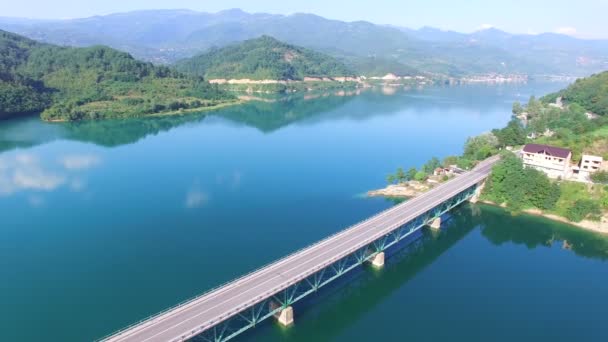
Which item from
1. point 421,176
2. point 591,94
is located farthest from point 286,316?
point 591,94

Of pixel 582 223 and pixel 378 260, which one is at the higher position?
pixel 582 223

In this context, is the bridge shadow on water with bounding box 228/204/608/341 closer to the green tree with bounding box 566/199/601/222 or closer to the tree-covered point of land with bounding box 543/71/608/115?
the green tree with bounding box 566/199/601/222

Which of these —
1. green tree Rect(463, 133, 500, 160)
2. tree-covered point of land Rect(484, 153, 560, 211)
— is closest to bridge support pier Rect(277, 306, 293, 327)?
tree-covered point of land Rect(484, 153, 560, 211)

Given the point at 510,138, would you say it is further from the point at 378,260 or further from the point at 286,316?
the point at 286,316

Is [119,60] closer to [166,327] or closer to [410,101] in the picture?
[410,101]

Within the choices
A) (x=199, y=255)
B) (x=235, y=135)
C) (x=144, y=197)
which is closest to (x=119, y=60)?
(x=235, y=135)

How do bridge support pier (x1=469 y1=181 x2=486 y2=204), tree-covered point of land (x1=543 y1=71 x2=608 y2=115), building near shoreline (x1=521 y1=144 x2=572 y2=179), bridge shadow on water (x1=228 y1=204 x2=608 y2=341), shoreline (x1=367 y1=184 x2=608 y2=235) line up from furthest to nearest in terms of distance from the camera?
tree-covered point of land (x1=543 y1=71 x2=608 y2=115) → bridge support pier (x1=469 y1=181 x2=486 y2=204) → building near shoreline (x1=521 y1=144 x2=572 y2=179) → shoreline (x1=367 y1=184 x2=608 y2=235) → bridge shadow on water (x1=228 y1=204 x2=608 y2=341)
